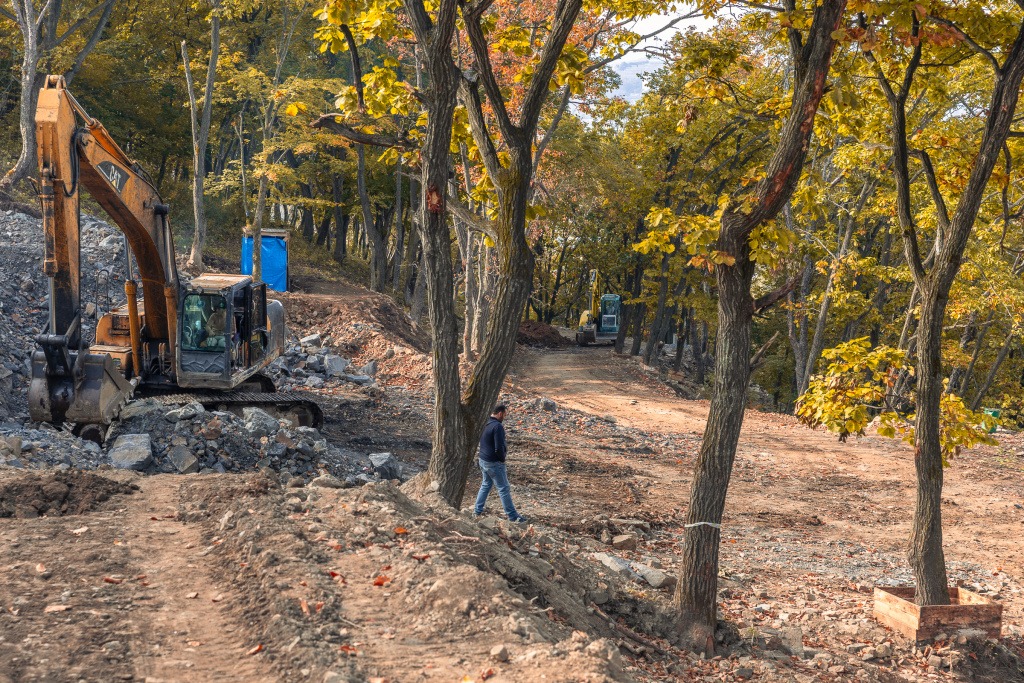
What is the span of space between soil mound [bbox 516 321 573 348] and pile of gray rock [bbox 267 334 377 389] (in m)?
16.5

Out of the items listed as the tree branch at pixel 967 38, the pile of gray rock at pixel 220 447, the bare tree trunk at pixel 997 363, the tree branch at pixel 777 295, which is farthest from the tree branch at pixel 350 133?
the bare tree trunk at pixel 997 363

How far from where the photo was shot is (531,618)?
6941mm

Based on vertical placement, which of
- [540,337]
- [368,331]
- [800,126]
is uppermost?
[800,126]

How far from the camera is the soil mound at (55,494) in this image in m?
9.52

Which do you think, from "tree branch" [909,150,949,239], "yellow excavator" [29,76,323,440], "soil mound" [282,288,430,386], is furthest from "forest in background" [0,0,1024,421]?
"yellow excavator" [29,76,323,440]

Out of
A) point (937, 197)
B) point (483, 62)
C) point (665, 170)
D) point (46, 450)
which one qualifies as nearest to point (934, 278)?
point (937, 197)

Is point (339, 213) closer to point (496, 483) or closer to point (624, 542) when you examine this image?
point (496, 483)

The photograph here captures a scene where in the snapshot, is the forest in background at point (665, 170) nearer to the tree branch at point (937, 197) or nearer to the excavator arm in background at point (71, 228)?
the tree branch at point (937, 197)

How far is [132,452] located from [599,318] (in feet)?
113

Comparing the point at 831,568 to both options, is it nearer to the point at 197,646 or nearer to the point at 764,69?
the point at 197,646

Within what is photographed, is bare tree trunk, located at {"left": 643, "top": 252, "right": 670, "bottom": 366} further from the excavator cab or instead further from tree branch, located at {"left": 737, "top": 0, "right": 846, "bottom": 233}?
tree branch, located at {"left": 737, "top": 0, "right": 846, "bottom": 233}

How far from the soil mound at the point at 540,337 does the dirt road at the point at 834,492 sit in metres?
15.1

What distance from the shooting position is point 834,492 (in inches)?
680

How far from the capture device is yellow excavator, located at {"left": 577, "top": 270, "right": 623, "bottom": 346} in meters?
44.6
